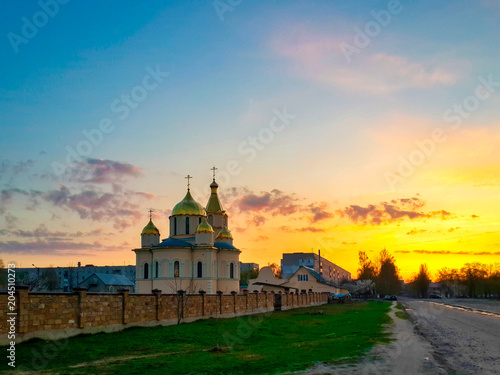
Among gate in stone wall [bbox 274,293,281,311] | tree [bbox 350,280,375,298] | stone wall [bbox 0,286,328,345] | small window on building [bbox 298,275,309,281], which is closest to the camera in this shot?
stone wall [bbox 0,286,328,345]

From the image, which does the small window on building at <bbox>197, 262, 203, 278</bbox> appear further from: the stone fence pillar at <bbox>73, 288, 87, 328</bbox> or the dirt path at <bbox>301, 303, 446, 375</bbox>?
the dirt path at <bbox>301, 303, 446, 375</bbox>

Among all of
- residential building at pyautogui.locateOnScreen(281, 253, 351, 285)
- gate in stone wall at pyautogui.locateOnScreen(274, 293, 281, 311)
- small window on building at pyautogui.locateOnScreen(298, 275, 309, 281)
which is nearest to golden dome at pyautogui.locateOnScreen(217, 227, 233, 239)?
gate in stone wall at pyautogui.locateOnScreen(274, 293, 281, 311)

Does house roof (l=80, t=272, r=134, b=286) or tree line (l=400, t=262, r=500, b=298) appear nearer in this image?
house roof (l=80, t=272, r=134, b=286)

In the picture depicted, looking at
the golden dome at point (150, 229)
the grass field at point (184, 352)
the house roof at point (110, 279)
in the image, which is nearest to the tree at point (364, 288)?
the house roof at point (110, 279)

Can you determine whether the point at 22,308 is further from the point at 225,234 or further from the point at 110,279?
the point at 110,279

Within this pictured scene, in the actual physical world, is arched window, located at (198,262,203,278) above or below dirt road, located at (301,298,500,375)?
above

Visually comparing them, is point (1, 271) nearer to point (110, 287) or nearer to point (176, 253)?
point (110, 287)

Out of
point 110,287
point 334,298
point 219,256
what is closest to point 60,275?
point 110,287

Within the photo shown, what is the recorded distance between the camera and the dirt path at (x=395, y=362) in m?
12.4

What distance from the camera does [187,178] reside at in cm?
5578

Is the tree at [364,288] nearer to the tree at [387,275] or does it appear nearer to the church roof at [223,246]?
the tree at [387,275]

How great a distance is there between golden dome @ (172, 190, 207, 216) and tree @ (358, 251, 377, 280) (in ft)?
237

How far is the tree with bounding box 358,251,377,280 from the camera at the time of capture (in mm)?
117019

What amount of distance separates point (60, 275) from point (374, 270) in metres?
77.3
